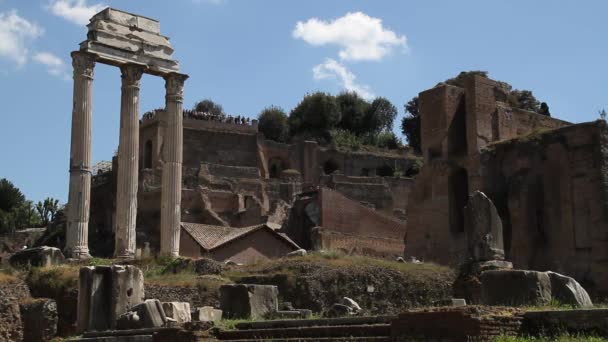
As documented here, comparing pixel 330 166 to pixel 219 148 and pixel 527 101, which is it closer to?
pixel 219 148

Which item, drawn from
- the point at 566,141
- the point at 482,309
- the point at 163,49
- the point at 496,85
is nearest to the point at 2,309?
the point at 482,309

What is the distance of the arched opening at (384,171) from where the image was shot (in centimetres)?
7026

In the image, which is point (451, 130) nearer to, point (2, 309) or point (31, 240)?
point (2, 309)

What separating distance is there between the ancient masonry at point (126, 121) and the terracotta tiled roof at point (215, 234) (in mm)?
2144

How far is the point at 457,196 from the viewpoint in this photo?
1425 inches

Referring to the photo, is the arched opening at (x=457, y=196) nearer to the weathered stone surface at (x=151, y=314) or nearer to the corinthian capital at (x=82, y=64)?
the corinthian capital at (x=82, y=64)

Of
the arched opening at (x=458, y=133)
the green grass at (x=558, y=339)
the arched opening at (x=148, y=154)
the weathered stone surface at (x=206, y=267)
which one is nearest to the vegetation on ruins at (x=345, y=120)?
the arched opening at (x=148, y=154)

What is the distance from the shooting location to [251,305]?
50.0 feet

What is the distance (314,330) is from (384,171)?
5932cm

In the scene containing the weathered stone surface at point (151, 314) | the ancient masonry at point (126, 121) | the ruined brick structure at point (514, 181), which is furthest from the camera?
Result: the ancient masonry at point (126, 121)

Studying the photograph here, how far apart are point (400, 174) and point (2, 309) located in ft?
171

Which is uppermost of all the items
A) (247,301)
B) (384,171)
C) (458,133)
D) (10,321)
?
(384,171)

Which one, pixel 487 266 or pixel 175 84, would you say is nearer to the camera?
pixel 487 266

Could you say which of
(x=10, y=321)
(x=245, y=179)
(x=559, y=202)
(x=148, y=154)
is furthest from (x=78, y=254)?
(x=148, y=154)
